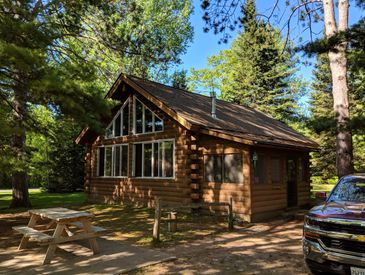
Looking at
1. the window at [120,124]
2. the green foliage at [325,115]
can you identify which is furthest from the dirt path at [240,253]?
the green foliage at [325,115]

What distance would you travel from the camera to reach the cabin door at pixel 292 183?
14617mm

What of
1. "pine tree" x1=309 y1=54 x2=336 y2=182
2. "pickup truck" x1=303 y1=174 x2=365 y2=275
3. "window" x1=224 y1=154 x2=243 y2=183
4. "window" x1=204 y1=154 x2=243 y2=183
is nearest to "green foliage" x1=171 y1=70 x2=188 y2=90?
"pine tree" x1=309 y1=54 x2=336 y2=182

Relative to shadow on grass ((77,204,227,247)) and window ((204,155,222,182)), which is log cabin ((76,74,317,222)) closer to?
window ((204,155,222,182))

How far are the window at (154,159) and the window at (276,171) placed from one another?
13.2ft

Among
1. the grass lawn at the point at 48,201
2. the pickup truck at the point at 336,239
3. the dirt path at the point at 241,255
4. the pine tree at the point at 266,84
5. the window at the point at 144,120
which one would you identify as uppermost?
the pine tree at the point at 266,84

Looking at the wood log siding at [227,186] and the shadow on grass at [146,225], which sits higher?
the wood log siding at [227,186]

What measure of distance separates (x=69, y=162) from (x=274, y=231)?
69.3ft

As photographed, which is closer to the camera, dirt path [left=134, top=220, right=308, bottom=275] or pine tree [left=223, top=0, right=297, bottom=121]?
dirt path [left=134, top=220, right=308, bottom=275]

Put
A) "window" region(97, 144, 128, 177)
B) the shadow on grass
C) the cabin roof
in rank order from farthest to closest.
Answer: "window" region(97, 144, 128, 177), the cabin roof, the shadow on grass

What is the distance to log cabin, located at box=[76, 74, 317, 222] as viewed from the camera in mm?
12297

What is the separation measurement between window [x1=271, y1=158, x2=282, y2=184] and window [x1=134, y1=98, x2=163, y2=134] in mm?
4935

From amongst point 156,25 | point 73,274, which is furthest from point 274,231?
point 156,25

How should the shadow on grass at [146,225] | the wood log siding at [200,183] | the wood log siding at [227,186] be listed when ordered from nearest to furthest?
the shadow on grass at [146,225] < the wood log siding at [227,186] < the wood log siding at [200,183]

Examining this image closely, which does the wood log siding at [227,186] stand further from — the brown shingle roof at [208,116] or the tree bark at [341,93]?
the tree bark at [341,93]
